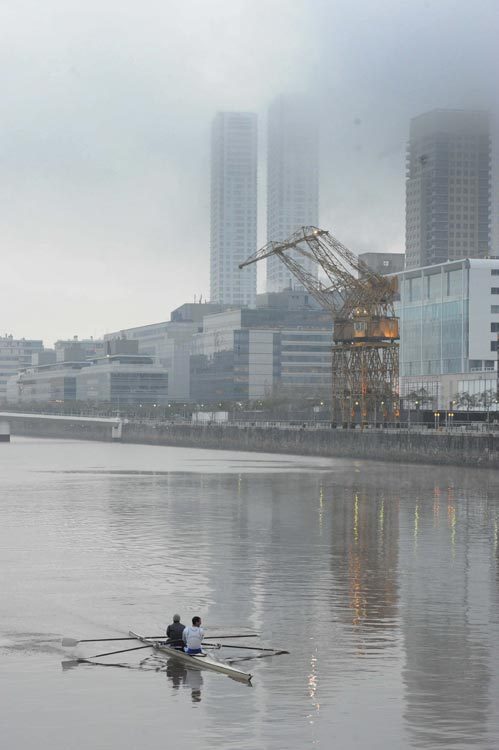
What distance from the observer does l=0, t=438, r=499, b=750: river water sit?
23047mm

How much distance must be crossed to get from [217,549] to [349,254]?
296ft

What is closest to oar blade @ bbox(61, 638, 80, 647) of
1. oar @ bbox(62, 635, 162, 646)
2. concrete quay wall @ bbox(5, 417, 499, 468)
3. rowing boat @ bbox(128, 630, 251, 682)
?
oar @ bbox(62, 635, 162, 646)

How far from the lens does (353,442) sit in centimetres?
13050

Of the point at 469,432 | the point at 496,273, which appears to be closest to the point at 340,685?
the point at 469,432

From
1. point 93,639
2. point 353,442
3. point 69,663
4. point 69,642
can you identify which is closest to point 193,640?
point 69,663

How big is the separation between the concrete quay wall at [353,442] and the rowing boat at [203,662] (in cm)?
7329

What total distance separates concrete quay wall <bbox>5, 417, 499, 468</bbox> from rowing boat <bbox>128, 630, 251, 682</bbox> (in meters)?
73.3

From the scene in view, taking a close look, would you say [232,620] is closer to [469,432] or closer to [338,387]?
[469,432]

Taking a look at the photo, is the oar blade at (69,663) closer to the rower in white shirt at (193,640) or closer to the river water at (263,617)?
the river water at (263,617)

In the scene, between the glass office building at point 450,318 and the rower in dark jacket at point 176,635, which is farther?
the glass office building at point 450,318

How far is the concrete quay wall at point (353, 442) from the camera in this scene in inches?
4082

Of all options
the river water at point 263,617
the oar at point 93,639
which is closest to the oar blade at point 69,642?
the oar at point 93,639

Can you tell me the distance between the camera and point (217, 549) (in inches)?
1954

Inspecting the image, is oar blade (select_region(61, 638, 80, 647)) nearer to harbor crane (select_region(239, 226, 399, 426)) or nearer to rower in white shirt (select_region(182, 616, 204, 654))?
rower in white shirt (select_region(182, 616, 204, 654))
